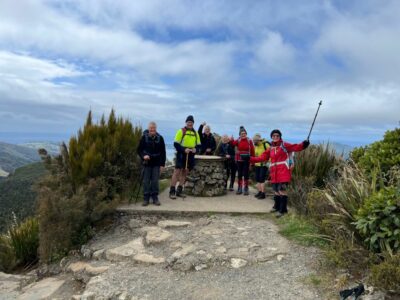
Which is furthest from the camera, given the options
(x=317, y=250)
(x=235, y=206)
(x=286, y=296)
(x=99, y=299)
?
(x=235, y=206)

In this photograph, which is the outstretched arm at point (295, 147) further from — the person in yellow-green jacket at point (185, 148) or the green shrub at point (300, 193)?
the person in yellow-green jacket at point (185, 148)

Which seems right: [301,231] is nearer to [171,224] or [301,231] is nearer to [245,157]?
[171,224]

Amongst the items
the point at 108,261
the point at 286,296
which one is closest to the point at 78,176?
the point at 108,261

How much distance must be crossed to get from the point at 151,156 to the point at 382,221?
14.8ft

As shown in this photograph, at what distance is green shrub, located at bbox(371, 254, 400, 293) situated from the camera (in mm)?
3787

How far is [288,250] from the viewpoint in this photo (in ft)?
17.5

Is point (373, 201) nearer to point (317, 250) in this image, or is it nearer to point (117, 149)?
point (317, 250)

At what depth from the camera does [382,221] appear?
14.3 feet

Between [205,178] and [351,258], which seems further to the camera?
[205,178]

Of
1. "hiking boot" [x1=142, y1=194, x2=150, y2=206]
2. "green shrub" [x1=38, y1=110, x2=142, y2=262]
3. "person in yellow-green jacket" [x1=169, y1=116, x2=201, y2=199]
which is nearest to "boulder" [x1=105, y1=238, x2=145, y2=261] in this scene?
"green shrub" [x1=38, y1=110, x2=142, y2=262]

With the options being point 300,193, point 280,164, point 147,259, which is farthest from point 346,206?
point 147,259

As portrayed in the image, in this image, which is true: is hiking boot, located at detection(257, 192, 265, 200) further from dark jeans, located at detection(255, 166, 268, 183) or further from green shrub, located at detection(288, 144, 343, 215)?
green shrub, located at detection(288, 144, 343, 215)

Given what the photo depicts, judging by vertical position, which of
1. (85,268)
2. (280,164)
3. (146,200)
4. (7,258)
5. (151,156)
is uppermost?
(280,164)

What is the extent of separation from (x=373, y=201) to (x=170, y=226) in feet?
11.3
